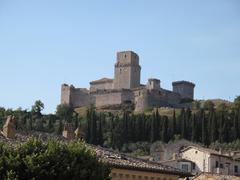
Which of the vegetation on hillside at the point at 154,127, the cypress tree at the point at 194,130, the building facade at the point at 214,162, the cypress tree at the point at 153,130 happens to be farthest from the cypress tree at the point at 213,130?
the building facade at the point at 214,162

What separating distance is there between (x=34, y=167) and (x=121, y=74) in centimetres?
17423

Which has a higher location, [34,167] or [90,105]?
[90,105]

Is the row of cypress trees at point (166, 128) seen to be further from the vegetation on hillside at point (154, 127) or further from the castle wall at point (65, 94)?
the castle wall at point (65, 94)

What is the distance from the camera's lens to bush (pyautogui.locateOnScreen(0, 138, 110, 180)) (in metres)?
25.8

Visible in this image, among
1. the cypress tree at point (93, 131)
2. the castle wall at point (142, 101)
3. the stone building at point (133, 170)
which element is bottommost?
the stone building at point (133, 170)

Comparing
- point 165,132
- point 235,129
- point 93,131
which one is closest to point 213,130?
point 235,129

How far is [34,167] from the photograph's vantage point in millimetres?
25703

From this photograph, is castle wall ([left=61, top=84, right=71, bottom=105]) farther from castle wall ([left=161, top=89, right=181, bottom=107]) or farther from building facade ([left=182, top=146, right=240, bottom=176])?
building facade ([left=182, top=146, right=240, bottom=176])

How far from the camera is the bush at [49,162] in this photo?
25844 mm

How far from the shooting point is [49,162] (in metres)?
26.2

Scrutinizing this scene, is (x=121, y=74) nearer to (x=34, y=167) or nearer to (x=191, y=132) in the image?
(x=191, y=132)

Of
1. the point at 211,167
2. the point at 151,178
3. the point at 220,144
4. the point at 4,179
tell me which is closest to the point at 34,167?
the point at 4,179

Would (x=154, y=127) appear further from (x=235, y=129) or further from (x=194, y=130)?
(x=235, y=129)

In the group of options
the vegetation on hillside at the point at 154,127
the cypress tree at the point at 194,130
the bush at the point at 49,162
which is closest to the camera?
the bush at the point at 49,162
